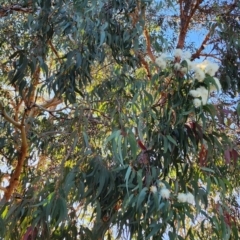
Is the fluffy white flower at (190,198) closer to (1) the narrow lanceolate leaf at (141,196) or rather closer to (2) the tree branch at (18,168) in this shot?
(1) the narrow lanceolate leaf at (141,196)

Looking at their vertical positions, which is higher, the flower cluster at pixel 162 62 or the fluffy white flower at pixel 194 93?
the flower cluster at pixel 162 62

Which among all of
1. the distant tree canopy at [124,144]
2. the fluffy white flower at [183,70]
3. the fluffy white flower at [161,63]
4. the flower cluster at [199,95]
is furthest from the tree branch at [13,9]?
the flower cluster at [199,95]

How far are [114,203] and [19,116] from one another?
63.3 inches

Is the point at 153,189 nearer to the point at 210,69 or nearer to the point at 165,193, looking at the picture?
the point at 165,193

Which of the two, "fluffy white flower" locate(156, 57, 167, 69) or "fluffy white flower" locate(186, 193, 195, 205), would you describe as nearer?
"fluffy white flower" locate(186, 193, 195, 205)

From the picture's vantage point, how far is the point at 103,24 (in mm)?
1850

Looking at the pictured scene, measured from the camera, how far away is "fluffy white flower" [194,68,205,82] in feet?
5.16

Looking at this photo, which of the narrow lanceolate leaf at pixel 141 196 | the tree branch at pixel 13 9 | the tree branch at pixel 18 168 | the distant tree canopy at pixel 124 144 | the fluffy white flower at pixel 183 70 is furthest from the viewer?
the tree branch at pixel 18 168

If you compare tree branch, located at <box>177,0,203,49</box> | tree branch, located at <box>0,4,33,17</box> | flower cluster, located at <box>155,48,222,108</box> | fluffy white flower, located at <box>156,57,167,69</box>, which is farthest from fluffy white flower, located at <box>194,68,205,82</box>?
tree branch, located at <box>177,0,203,49</box>

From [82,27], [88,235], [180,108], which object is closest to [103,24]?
[82,27]

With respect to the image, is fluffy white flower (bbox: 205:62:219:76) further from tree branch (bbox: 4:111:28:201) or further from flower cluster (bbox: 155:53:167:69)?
tree branch (bbox: 4:111:28:201)

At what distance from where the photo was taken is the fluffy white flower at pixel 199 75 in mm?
1572

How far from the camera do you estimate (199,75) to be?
157cm

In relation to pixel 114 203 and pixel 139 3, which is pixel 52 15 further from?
pixel 114 203
